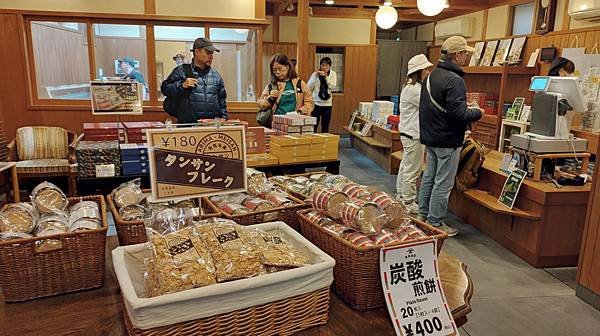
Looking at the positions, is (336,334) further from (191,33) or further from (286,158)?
(191,33)

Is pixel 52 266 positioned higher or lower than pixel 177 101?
lower

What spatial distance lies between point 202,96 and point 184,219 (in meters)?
2.69

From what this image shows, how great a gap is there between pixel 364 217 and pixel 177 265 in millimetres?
524

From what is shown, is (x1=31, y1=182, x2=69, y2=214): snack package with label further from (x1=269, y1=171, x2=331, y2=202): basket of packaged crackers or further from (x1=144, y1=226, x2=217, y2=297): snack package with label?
(x1=269, y1=171, x2=331, y2=202): basket of packaged crackers

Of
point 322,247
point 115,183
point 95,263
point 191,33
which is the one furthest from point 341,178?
point 191,33

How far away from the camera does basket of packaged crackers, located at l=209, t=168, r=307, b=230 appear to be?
1.45 meters

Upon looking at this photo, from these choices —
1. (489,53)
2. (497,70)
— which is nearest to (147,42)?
(497,70)

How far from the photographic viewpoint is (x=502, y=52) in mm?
7098

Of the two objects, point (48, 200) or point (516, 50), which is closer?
point (48, 200)

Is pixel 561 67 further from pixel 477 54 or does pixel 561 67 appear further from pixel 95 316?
pixel 95 316

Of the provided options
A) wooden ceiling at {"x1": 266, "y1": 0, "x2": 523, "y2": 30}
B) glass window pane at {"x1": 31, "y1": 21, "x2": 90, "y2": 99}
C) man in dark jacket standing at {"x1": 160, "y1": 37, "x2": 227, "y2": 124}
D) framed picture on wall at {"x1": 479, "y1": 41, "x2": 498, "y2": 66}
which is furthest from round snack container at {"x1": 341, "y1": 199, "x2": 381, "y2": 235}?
wooden ceiling at {"x1": 266, "y1": 0, "x2": 523, "y2": 30}

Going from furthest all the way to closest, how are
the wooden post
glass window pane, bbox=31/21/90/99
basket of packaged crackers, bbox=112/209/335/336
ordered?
the wooden post
glass window pane, bbox=31/21/90/99
basket of packaged crackers, bbox=112/209/335/336

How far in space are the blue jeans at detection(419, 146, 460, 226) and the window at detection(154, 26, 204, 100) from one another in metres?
3.21

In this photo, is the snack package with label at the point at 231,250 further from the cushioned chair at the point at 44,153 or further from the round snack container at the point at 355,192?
the cushioned chair at the point at 44,153
